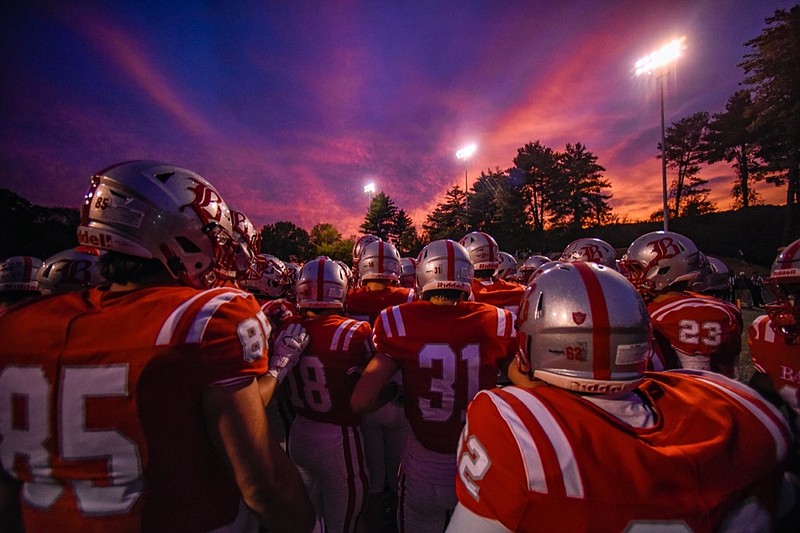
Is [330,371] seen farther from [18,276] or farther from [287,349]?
[18,276]

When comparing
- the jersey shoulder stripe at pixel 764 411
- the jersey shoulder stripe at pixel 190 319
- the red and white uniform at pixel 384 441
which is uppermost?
the jersey shoulder stripe at pixel 190 319

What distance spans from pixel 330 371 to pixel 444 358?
3.42 ft

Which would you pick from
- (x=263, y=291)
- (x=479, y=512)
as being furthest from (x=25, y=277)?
(x=479, y=512)

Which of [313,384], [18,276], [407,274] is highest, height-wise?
[18,276]

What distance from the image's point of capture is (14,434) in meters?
1.38

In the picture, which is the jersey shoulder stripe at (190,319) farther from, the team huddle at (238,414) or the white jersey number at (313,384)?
the white jersey number at (313,384)

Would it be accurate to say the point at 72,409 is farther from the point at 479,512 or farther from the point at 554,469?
the point at 554,469

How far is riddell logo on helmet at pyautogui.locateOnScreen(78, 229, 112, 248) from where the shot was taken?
5.59ft

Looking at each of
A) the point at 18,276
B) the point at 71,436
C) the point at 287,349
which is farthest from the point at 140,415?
the point at 18,276

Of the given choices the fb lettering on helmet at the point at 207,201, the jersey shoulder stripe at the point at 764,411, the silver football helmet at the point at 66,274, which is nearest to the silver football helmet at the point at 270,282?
the silver football helmet at the point at 66,274

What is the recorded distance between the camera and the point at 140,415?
1342 mm

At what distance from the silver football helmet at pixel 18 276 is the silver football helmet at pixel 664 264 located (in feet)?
25.7

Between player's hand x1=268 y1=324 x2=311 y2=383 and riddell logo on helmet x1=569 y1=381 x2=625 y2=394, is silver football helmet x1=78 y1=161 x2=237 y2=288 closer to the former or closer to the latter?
player's hand x1=268 y1=324 x2=311 y2=383

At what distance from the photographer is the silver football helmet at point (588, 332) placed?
149 centimetres
